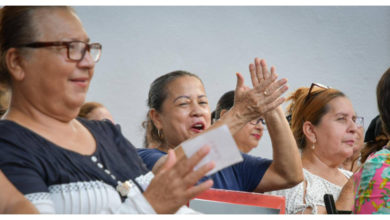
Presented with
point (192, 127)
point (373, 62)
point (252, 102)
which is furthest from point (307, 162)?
point (373, 62)

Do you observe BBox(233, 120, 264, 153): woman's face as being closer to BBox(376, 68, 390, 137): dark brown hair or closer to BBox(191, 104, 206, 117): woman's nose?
BBox(191, 104, 206, 117): woman's nose

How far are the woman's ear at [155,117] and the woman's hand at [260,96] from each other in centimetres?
72

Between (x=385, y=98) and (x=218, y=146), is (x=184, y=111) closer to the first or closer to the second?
(x=385, y=98)

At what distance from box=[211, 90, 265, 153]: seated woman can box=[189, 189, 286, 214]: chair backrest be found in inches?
60.2

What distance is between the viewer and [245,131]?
365 cm

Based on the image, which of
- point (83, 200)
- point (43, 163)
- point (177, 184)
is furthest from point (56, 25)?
point (177, 184)

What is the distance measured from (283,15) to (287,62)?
1.54ft

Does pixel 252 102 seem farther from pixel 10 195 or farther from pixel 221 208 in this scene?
pixel 10 195

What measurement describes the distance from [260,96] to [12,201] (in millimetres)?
1126

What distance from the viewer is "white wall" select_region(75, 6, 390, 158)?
14.1 ft

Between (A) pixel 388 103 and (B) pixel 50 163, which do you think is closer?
(B) pixel 50 163

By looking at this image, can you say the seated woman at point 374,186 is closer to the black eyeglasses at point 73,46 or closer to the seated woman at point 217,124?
the seated woman at point 217,124

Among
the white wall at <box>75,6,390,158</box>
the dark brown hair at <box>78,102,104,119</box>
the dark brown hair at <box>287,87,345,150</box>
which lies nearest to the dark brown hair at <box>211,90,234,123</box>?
the dark brown hair at <box>287,87,345,150</box>

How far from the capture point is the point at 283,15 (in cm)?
474
